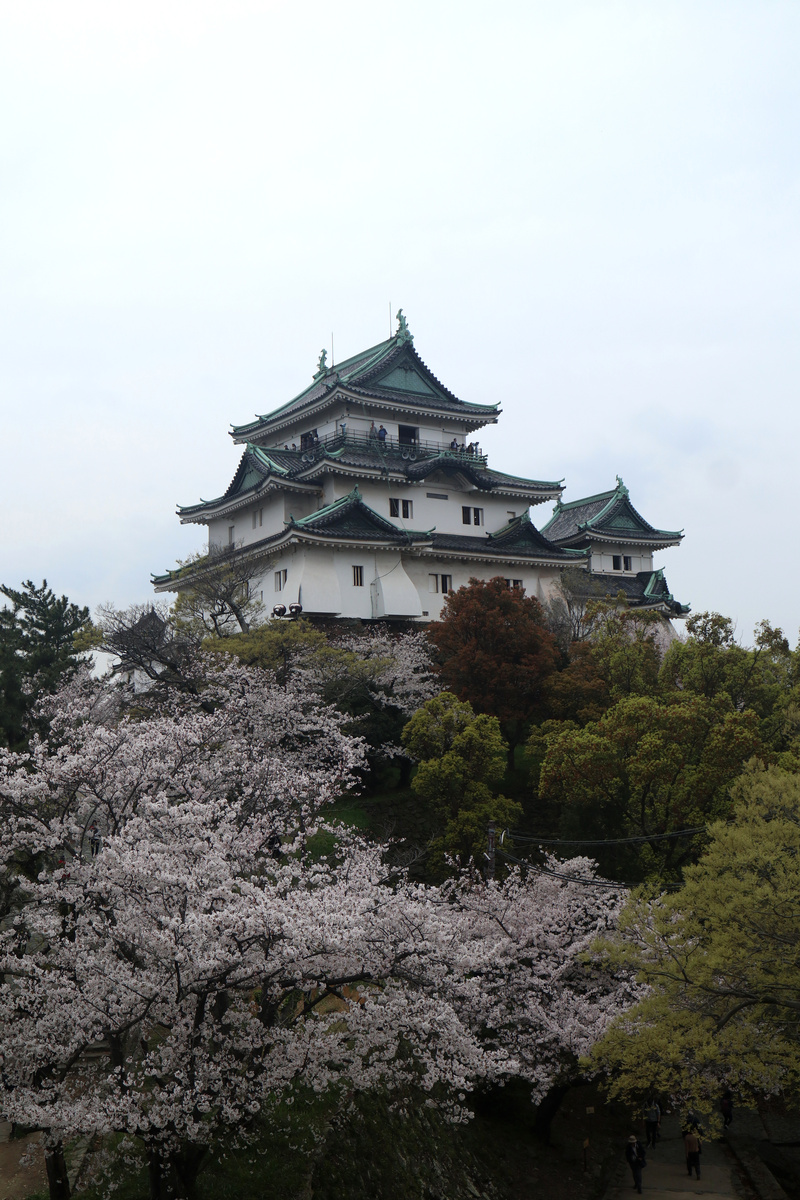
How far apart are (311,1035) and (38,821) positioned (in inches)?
205

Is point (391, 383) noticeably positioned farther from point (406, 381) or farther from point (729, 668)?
point (729, 668)

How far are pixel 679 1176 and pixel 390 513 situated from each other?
28.9 m

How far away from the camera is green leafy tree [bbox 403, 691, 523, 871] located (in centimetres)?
2500

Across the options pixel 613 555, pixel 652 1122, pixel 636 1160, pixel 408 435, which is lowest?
pixel 652 1122

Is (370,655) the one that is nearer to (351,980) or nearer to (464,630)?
(464,630)

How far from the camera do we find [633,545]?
172 ft

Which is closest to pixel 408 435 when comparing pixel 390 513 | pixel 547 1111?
pixel 390 513

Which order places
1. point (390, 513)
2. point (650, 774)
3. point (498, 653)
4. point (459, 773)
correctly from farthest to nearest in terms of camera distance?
point (390, 513) → point (498, 653) → point (459, 773) → point (650, 774)

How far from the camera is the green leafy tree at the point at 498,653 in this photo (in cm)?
3147

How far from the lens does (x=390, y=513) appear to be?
4381cm

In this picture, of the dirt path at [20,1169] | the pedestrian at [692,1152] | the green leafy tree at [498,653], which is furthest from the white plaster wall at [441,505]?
the dirt path at [20,1169]

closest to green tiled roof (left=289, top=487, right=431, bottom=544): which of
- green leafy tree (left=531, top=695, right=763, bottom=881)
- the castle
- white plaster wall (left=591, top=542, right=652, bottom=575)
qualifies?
the castle

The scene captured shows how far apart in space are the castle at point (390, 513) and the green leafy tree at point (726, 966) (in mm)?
22388

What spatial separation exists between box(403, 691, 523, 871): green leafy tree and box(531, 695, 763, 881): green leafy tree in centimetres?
157
